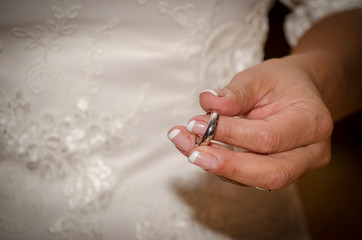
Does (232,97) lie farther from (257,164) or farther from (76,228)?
(76,228)

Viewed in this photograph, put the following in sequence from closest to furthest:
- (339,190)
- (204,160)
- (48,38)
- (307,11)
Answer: (204,160)
(48,38)
(307,11)
(339,190)

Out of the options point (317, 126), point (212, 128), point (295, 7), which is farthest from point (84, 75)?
point (295, 7)

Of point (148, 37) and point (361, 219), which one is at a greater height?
point (148, 37)

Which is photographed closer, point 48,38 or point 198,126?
point 198,126

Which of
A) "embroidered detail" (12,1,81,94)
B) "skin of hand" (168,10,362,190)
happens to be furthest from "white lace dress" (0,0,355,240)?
"skin of hand" (168,10,362,190)

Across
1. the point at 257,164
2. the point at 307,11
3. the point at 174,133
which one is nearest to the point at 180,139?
the point at 174,133

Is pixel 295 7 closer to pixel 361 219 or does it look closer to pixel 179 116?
pixel 179 116
